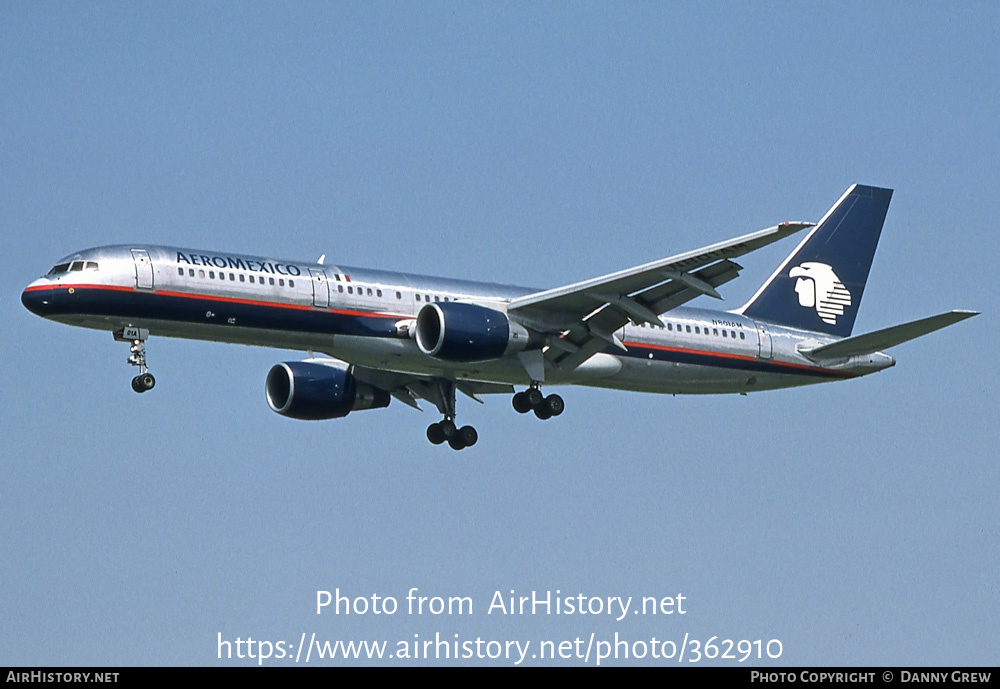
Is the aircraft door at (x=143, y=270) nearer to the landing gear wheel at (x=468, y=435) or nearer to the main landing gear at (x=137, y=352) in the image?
the main landing gear at (x=137, y=352)

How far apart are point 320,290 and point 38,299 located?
677 cm

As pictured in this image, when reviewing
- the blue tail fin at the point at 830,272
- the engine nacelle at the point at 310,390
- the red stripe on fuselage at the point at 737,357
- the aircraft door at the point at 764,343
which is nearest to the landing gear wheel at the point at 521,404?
the red stripe on fuselage at the point at 737,357

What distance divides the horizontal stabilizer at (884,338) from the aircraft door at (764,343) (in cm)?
114

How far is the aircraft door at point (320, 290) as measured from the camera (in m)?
42.3

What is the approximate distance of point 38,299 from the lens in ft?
134

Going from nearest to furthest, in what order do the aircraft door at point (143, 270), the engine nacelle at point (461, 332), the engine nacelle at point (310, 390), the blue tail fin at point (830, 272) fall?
the aircraft door at point (143, 270), the engine nacelle at point (461, 332), the engine nacelle at point (310, 390), the blue tail fin at point (830, 272)

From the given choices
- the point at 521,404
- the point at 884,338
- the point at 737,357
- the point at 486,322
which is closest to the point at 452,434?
the point at 521,404

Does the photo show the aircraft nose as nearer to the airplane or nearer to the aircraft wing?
the airplane

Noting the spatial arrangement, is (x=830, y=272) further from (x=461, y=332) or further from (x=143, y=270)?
(x=143, y=270)

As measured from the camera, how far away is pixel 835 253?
171 ft
